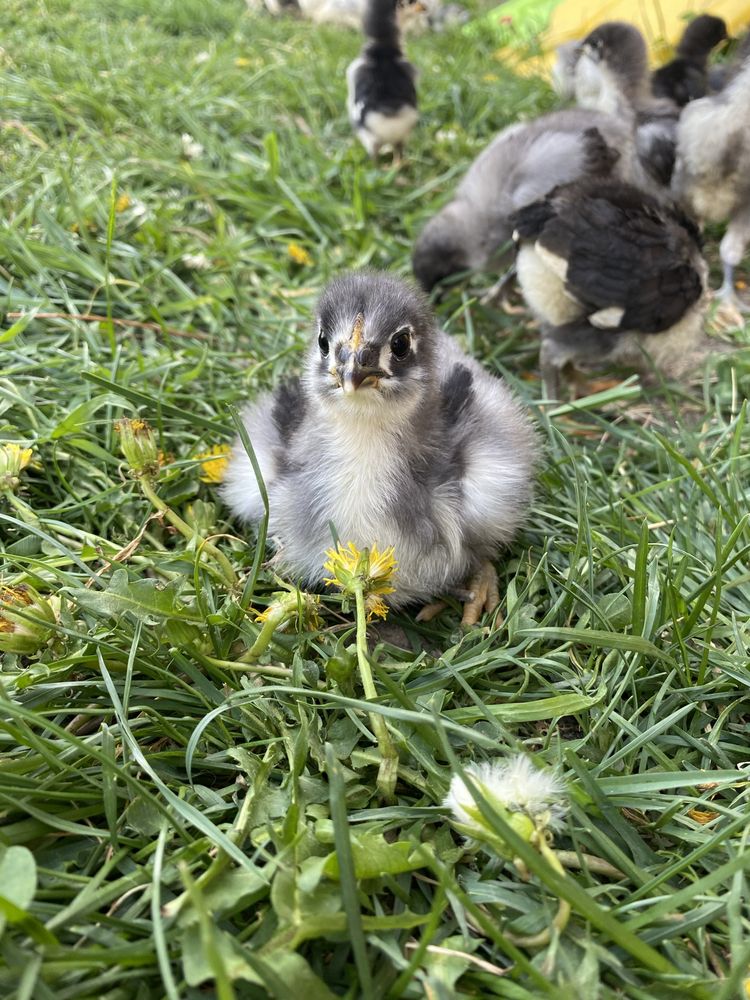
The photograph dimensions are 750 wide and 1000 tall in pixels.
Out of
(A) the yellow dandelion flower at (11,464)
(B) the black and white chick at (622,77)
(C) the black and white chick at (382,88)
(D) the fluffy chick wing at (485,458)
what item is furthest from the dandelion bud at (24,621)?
(B) the black and white chick at (622,77)

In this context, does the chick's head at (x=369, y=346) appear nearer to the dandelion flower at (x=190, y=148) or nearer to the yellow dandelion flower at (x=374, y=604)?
the yellow dandelion flower at (x=374, y=604)

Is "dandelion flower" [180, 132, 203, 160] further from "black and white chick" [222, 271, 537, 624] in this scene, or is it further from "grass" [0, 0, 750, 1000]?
"black and white chick" [222, 271, 537, 624]

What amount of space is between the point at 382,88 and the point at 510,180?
1082mm

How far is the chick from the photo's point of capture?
2594 millimetres

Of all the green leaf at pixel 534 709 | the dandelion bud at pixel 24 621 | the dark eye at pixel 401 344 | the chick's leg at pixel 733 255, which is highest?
the dark eye at pixel 401 344

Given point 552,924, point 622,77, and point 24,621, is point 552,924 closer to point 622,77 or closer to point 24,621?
point 24,621

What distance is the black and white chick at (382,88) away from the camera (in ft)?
10.7

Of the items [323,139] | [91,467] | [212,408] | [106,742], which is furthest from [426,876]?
[323,139]

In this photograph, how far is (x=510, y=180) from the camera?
8.90ft

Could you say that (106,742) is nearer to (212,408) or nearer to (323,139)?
(212,408)

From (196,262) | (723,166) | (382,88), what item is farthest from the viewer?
(382,88)

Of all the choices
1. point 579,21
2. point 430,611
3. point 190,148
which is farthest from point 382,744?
point 579,21

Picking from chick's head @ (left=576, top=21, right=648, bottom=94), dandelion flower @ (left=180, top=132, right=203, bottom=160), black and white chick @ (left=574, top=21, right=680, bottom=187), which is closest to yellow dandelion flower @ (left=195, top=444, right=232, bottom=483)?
dandelion flower @ (left=180, top=132, right=203, bottom=160)

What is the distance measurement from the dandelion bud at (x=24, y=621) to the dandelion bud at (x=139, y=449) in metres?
0.41
